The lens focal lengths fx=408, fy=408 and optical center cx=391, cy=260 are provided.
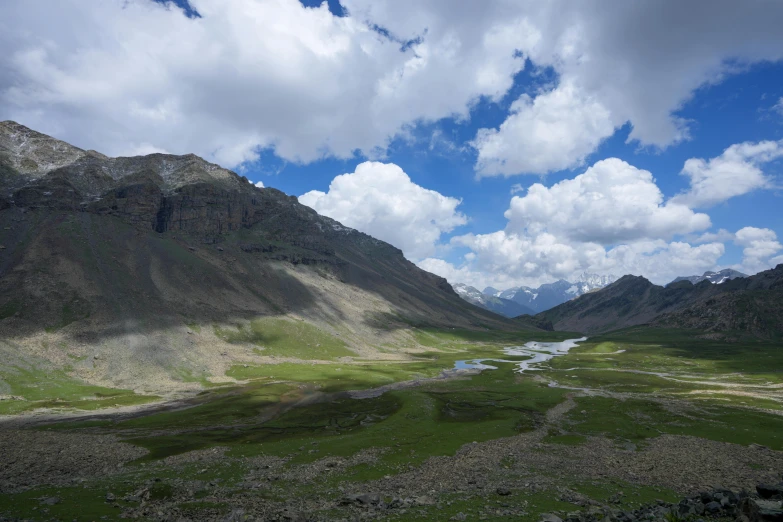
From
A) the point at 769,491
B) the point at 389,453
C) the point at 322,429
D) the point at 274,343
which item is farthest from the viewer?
the point at 274,343

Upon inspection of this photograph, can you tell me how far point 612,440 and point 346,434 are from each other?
40866mm

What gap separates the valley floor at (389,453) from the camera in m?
34.8

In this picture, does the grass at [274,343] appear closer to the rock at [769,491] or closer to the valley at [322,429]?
the valley at [322,429]

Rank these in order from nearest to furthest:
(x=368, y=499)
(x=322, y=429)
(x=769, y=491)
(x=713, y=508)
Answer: (x=713, y=508) → (x=769, y=491) → (x=368, y=499) → (x=322, y=429)

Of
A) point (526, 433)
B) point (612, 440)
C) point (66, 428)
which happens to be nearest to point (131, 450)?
point (66, 428)

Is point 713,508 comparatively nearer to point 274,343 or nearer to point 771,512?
point 771,512

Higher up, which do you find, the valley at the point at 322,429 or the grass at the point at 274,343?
the grass at the point at 274,343

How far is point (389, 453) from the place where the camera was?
2117 inches

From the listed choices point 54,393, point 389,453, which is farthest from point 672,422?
point 54,393

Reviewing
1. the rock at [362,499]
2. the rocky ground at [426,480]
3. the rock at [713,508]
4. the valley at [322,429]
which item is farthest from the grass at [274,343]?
the rock at [713,508]

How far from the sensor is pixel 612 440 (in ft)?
202

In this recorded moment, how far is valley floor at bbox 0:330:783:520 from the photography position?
34844mm

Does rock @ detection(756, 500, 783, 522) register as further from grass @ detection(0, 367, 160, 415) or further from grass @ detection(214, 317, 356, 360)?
grass @ detection(214, 317, 356, 360)

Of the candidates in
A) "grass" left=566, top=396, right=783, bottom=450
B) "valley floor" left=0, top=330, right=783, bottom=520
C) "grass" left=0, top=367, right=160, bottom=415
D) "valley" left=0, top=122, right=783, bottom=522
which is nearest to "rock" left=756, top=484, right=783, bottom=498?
"valley" left=0, top=122, right=783, bottom=522
